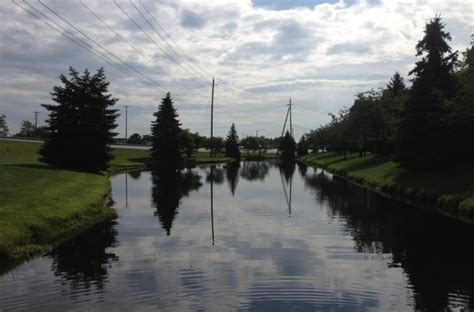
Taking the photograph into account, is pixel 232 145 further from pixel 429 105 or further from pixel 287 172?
pixel 429 105

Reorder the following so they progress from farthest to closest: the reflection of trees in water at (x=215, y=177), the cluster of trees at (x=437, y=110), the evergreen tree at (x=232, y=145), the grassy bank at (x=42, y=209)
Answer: the evergreen tree at (x=232, y=145) → the reflection of trees in water at (x=215, y=177) → the cluster of trees at (x=437, y=110) → the grassy bank at (x=42, y=209)

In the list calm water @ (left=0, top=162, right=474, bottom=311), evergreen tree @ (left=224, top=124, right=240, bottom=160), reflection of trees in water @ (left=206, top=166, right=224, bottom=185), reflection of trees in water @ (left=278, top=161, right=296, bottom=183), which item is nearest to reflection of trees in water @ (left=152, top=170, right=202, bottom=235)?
calm water @ (left=0, top=162, right=474, bottom=311)

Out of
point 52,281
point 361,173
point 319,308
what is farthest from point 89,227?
point 361,173

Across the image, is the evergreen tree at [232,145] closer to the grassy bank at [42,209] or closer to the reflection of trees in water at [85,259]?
the grassy bank at [42,209]

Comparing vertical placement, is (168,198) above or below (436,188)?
below

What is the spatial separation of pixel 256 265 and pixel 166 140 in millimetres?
67482

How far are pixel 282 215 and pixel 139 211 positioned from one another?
286 inches

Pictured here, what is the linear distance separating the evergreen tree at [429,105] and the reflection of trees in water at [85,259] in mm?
21859

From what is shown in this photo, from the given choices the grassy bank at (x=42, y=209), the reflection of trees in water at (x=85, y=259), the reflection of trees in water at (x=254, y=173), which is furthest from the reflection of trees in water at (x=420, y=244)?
the reflection of trees in water at (x=254, y=173)

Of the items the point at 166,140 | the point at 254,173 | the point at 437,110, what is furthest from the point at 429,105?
the point at 166,140

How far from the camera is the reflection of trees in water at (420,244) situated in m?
11.9

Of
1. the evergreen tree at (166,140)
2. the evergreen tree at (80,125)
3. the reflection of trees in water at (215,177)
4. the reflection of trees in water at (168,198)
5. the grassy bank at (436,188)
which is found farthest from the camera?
the evergreen tree at (166,140)

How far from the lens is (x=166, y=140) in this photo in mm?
80562

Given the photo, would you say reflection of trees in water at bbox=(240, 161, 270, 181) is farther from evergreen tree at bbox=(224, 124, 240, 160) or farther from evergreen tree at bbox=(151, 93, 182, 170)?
evergreen tree at bbox=(224, 124, 240, 160)
